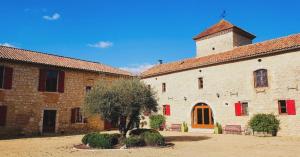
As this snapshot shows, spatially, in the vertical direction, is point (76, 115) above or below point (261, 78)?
below

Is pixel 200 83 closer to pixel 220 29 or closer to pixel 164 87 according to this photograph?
pixel 164 87

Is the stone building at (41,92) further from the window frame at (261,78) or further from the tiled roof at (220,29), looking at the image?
the window frame at (261,78)

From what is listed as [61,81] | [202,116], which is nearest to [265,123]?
[202,116]

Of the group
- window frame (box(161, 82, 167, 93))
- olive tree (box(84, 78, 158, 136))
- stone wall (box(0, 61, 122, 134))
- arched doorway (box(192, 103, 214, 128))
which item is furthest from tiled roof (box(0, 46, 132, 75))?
arched doorway (box(192, 103, 214, 128))

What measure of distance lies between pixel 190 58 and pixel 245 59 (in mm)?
6874

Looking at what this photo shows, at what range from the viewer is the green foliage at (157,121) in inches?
867

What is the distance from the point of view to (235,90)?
57.9 ft

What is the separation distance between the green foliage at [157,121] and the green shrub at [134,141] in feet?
34.5

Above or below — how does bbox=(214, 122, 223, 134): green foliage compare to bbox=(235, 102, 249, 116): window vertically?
below

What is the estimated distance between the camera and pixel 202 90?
64.6ft

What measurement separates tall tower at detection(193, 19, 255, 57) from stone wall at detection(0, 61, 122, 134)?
11.4 meters

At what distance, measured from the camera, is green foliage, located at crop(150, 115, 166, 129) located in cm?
2202

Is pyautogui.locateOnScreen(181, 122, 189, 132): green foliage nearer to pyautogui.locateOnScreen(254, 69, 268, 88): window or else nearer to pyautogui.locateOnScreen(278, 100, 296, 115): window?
pyautogui.locateOnScreen(254, 69, 268, 88): window

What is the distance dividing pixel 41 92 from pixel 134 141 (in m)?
10.3
